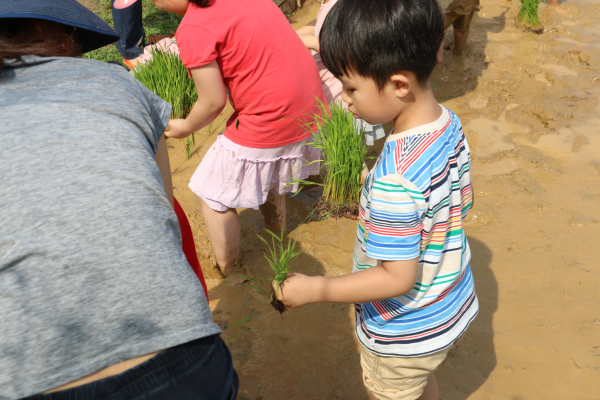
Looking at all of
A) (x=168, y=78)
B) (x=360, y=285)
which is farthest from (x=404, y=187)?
(x=168, y=78)

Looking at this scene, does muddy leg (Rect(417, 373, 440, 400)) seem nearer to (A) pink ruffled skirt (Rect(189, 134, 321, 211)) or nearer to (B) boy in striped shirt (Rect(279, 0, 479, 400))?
(B) boy in striped shirt (Rect(279, 0, 479, 400))

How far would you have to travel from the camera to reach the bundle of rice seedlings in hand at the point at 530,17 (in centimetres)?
521

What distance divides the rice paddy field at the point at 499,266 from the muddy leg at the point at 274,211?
116 millimetres

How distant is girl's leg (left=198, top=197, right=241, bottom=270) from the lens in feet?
8.09

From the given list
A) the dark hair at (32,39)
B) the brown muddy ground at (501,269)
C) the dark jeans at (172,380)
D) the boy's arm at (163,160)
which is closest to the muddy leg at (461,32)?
the brown muddy ground at (501,269)

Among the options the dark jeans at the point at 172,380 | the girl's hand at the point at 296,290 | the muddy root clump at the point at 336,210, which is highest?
the dark jeans at the point at 172,380

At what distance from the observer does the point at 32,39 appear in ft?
3.62

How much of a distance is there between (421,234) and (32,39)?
1.06 metres

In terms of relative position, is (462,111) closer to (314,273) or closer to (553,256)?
(553,256)

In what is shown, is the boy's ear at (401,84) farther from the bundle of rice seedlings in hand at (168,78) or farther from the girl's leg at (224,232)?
the bundle of rice seedlings in hand at (168,78)

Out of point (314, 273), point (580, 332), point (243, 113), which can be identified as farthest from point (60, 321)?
point (580, 332)

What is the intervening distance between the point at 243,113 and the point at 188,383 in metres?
1.51

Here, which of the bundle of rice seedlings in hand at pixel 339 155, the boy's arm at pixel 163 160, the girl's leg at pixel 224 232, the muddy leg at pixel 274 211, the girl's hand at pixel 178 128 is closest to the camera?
the boy's arm at pixel 163 160

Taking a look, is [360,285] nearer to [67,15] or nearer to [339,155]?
[67,15]
